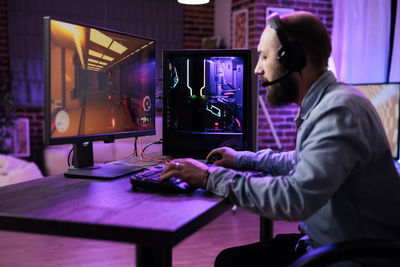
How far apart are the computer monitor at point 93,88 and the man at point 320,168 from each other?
A: 0.37 metres

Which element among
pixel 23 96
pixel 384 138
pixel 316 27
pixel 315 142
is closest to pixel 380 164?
pixel 384 138

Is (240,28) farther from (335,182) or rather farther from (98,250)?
(335,182)

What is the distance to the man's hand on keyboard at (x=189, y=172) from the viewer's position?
1.09 m

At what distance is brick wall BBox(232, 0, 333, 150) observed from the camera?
4.56m

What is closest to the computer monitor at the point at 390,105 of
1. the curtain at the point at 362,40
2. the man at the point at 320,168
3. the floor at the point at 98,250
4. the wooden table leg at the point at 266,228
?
the wooden table leg at the point at 266,228

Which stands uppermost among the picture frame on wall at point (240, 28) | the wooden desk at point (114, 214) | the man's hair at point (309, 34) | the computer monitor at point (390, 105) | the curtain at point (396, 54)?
the picture frame on wall at point (240, 28)

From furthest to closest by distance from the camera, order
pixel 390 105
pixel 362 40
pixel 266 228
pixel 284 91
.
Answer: pixel 362 40, pixel 390 105, pixel 266 228, pixel 284 91

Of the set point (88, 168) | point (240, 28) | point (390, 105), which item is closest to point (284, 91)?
point (88, 168)

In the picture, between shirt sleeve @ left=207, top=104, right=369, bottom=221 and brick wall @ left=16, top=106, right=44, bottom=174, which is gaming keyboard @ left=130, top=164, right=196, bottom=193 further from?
brick wall @ left=16, top=106, right=44, bottom=174

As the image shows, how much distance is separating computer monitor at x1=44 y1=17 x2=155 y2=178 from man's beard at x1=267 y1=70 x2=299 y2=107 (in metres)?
0.58

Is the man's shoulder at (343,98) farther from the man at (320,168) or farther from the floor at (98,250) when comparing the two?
the floor at (98,250)

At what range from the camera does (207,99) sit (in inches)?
72.9

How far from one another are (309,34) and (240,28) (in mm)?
3977

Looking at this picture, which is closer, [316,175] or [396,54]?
[316,175]
